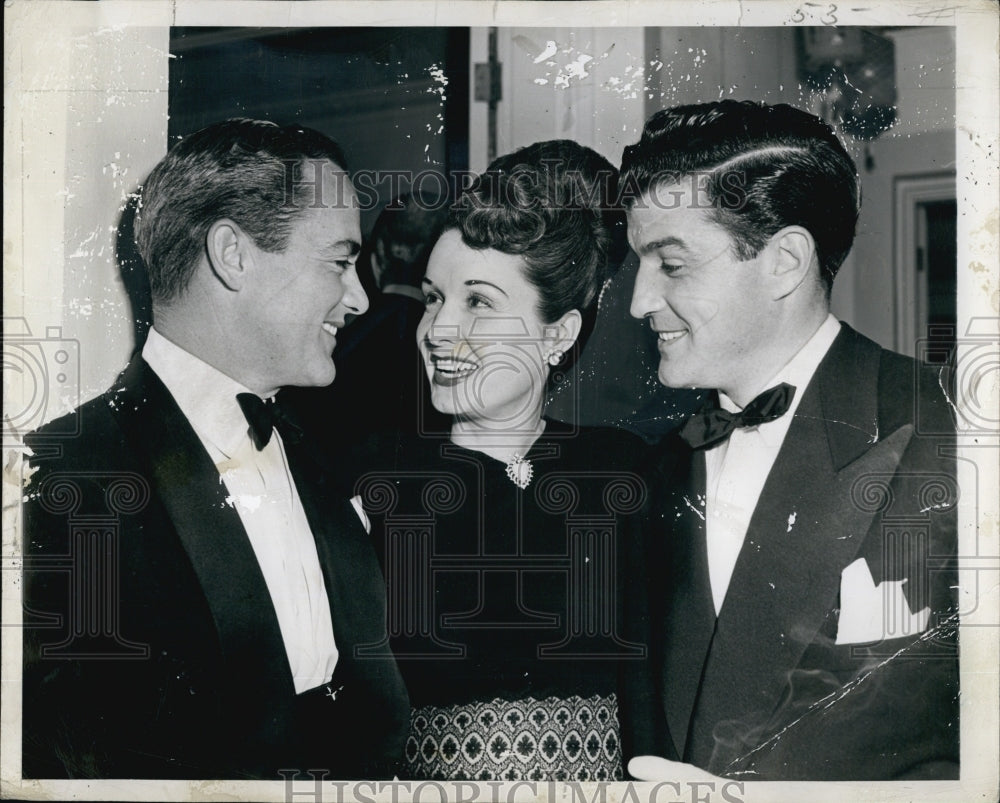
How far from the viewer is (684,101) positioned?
2.15m

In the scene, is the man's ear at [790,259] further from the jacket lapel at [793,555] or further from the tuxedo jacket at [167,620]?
the tuxedo jacket at [167,620]

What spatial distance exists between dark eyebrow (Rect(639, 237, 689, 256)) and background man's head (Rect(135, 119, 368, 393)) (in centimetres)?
61

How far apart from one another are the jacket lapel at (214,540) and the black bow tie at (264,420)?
0.11m

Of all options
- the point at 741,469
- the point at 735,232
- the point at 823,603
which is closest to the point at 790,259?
the point at 735,232

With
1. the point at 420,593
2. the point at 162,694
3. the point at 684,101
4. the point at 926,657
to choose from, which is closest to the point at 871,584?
the point at 926,657

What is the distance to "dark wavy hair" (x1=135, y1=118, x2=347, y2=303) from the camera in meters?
2.12

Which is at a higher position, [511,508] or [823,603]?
[511,508]

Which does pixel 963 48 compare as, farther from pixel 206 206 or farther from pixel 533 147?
pixel 206 206

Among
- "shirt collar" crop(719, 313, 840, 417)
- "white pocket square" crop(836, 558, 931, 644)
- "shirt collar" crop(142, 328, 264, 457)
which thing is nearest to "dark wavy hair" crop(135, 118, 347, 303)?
"shirt collar" crop(142, 328, 264, 457)

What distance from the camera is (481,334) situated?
7.00 feet

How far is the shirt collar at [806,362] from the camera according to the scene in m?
2.13

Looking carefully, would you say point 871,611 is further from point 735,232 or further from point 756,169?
point 756,169

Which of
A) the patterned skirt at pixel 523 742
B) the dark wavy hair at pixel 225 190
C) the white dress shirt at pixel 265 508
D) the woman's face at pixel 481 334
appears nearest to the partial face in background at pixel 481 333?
the woman's face at pixel 481 334

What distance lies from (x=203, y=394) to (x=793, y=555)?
1.30 m
